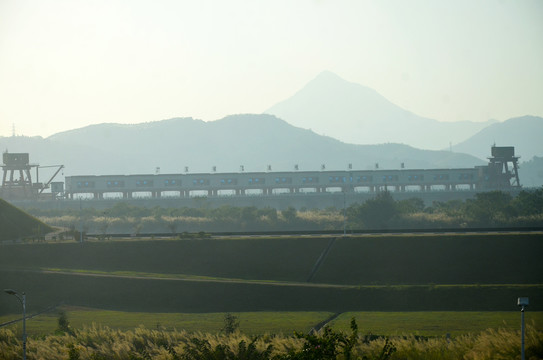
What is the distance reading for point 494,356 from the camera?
3912 cm

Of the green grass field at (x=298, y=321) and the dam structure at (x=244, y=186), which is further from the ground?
the dam structure at (x=244, y=186)

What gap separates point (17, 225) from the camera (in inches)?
3890

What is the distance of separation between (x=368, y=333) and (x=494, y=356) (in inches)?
469

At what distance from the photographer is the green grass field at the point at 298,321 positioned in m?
51.9

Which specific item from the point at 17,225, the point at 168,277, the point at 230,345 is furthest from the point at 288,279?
the point at 17,225

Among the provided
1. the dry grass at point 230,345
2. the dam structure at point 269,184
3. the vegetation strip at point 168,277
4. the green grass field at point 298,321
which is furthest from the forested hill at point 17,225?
the dam structure at point 269,184

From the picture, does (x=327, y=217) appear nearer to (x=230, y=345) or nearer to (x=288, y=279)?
(x=288, y=279)

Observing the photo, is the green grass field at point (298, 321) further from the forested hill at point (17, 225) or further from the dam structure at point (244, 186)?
the dam structure at point (244, 186)

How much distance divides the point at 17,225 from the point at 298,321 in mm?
57654

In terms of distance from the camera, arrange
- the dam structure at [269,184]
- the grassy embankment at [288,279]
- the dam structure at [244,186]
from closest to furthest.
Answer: the grassy embankment at [288,279] → the dam structure at [244,186] → the dam structure at [269,184]

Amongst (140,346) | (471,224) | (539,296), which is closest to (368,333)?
(140,346)

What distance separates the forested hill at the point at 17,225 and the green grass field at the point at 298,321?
32.9 metres

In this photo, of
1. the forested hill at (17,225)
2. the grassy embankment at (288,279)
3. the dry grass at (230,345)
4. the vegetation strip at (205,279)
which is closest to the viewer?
the dry grass at (230,345)

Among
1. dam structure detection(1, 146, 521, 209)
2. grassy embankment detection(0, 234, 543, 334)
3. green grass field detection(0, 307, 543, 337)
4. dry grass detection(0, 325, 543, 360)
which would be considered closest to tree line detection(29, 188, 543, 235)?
dam structure detection(1, 146, 521, 209)
